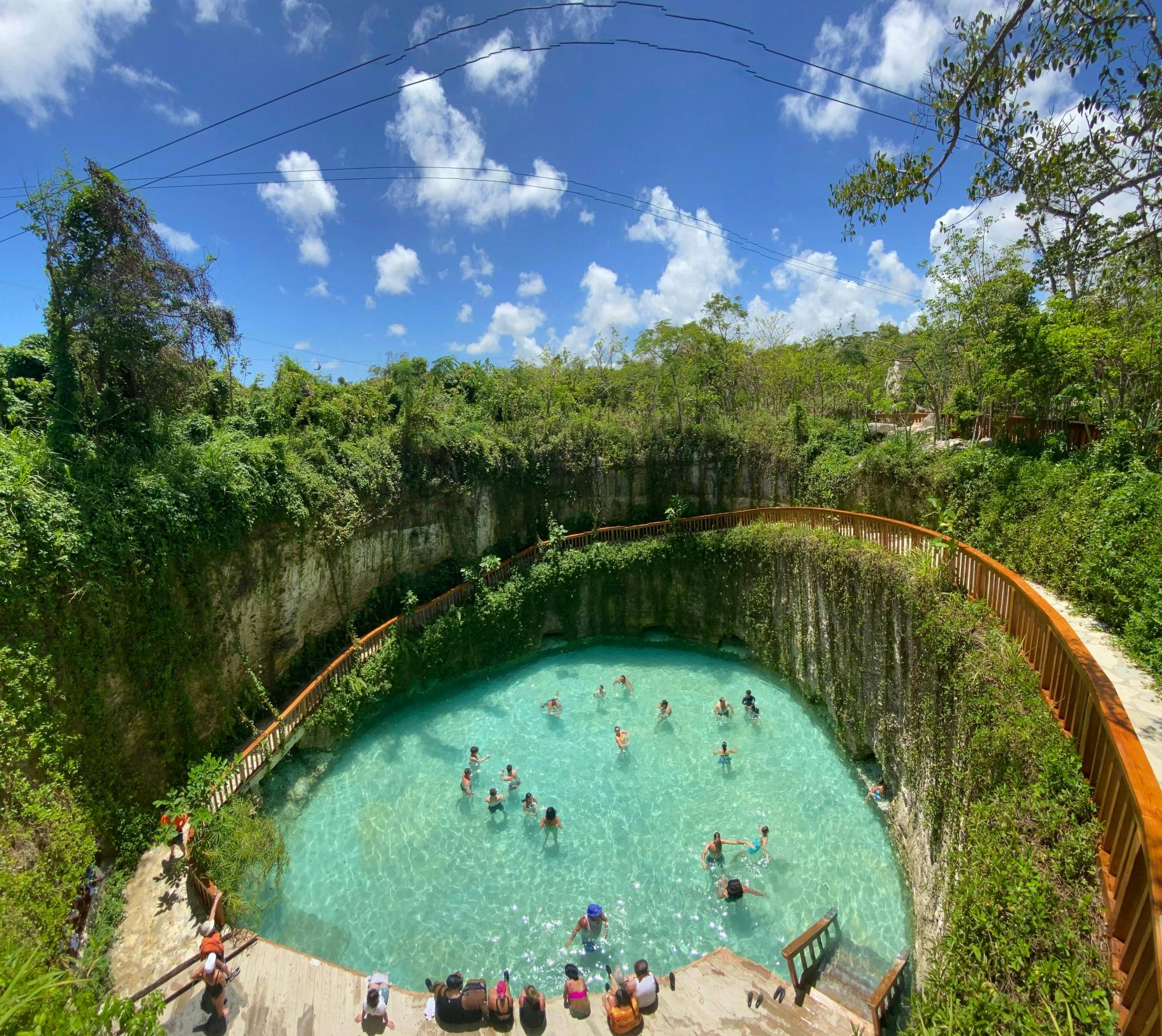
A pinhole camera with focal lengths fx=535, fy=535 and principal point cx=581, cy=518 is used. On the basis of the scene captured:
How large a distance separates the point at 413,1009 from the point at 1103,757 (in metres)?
9.08

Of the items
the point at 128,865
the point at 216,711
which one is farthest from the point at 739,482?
the point at 128,865

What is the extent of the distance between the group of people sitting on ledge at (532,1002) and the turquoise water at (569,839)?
2.61 feet

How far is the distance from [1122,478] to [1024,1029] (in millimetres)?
9123

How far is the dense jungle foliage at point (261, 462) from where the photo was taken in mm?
7305

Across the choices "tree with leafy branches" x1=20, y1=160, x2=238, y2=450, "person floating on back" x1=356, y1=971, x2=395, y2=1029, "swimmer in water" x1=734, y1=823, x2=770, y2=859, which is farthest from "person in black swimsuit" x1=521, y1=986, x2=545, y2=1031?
"tree with leafy branches" x1=20, y1=160, x2=238, y2=450

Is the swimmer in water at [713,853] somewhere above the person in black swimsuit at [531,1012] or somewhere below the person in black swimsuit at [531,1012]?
above

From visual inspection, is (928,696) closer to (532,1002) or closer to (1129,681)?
(1129,681)

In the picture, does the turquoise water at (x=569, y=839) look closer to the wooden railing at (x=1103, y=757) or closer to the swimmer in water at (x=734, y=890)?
the swimmer in water at (x=734, y=890)

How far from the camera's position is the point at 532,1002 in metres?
7.36

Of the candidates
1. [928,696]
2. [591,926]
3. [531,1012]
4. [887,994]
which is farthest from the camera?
[928,696]

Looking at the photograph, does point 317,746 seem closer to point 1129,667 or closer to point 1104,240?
point 1129,667

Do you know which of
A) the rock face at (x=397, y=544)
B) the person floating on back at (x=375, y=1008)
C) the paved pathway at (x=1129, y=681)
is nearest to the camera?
the paved pathway at (x=1129, y=681)

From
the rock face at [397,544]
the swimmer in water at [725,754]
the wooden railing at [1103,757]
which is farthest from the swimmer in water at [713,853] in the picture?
the rock face at [397,544]

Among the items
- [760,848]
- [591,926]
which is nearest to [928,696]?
[760,848]
